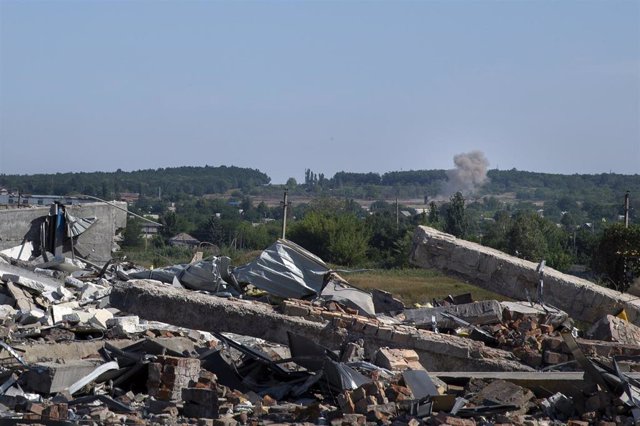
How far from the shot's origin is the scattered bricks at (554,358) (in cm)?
902

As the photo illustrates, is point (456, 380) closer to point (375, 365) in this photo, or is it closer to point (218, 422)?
point (375, 365)

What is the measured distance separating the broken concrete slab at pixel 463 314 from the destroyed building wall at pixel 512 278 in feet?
3.99

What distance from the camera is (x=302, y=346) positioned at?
8594 millimetres

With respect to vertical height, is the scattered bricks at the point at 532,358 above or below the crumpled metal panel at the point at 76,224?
below

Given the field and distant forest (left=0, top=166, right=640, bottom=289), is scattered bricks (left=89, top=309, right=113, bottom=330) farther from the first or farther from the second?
distant forest (left=0, top=166, right=640, bottom=289)

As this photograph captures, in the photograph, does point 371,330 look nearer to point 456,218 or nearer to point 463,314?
point 463,314

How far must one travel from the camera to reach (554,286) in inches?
471

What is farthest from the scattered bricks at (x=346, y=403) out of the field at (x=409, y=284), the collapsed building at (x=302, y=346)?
the field at (x=409, y=284)

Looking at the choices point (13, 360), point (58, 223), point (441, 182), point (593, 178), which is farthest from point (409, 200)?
point (13, 360)

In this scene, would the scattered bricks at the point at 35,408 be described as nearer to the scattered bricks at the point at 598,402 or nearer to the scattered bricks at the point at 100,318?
the scattered bricks at the point at 100,318

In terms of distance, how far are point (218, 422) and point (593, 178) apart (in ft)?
411

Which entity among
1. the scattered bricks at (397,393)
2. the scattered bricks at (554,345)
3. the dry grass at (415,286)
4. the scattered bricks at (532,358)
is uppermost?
the scattered bricks at (554,345)

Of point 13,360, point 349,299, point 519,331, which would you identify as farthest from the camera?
point 349,299

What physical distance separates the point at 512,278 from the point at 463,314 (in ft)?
5.13
